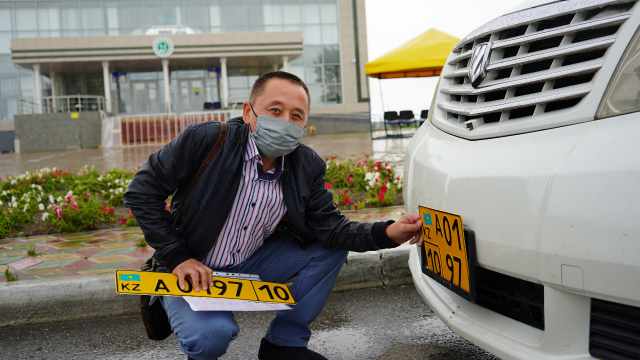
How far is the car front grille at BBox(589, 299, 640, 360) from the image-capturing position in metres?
1.39

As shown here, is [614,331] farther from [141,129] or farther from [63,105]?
[63,105]

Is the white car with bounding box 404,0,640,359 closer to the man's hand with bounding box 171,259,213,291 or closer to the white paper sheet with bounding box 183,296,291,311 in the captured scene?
the white paper sheet with bounding box 183,296,291,311

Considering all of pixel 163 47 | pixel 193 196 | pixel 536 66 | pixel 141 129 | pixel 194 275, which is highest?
pixel 163 47

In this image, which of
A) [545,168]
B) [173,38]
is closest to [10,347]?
[545,168]

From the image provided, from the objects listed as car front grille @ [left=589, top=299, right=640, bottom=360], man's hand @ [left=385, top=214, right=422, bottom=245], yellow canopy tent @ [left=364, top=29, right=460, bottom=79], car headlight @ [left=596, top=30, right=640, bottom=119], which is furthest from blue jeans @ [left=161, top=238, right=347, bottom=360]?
yellow canopy tent @ [left=364, top=29, right=460, bottom=79]

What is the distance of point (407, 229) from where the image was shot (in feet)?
7.09

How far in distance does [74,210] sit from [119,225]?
0.44 metres

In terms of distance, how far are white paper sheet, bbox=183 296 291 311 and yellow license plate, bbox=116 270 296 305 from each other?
2cm

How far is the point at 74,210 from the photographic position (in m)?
5.41

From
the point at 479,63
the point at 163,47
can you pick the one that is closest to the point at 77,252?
the point at 479,63

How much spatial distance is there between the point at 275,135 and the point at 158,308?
2.74ft

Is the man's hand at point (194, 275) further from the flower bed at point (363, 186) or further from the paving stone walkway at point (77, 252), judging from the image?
the flower bed at point (363, 186)

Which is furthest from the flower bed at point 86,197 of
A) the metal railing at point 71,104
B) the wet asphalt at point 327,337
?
the metal railing at point 71,104

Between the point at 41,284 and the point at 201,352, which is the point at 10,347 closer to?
the point at 41,284
